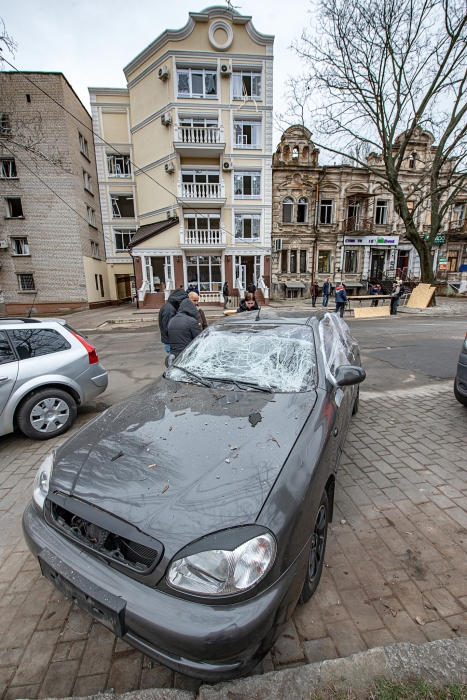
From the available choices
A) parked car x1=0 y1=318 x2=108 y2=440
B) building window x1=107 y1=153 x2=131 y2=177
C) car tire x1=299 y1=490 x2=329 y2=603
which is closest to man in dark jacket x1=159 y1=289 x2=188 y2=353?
parked car x1=0 y1=318 x2=108 y2=440

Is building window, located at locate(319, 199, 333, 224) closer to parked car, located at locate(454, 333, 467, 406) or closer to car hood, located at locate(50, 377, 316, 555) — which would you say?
parked car, located at locate(454, 333, 467, 406)

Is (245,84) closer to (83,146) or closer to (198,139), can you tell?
(198,139)

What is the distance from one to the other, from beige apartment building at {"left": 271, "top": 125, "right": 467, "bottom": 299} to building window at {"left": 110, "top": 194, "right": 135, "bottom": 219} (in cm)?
1181

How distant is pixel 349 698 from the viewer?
4.47 feet

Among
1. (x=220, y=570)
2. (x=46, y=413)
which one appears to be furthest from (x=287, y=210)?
(x=220, y=570)

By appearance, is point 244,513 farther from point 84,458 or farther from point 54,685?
point 54,685

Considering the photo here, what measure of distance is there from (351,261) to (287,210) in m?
7.30

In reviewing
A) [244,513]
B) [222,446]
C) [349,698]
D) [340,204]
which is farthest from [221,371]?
[340,204]

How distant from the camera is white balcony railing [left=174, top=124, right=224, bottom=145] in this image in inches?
809

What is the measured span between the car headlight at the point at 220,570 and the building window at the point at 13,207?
84.7 ft

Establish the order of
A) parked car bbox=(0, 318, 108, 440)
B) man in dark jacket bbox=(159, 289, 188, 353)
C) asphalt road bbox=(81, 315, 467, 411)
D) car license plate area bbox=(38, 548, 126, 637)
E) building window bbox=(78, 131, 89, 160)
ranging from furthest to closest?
building window bbox=(78, 131, 89, 160) < asphalt road bbox=(81, 315, 467, 411) < man in dark jacket bbox=(159, 289, 188, 353) < parked car bbox=(0, 318, 108, 440) < car license plate area bbox=(38, 548, 126, 637)

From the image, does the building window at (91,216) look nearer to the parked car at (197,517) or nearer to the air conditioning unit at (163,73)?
the air conditioning unit at (163,73)

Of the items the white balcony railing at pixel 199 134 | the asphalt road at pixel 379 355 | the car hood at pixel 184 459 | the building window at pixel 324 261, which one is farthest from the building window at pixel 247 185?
the car hood at pixel 184 459

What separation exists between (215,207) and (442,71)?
555 inches
